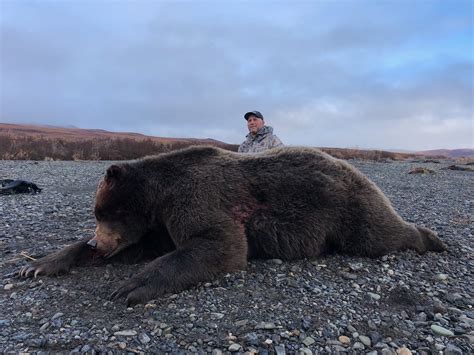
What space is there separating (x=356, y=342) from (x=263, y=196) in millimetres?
1867

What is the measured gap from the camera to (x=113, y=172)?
13.9 feet

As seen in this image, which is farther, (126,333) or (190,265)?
(190,265)

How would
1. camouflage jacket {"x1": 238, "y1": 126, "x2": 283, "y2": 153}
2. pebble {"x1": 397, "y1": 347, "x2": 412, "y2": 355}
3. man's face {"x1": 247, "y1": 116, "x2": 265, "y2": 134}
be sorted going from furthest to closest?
man's face {"x1": 247, "y1": 116, "x2": 265, "y2": 134} < camouflage jacket {"x1": 238, "y1": 126, "x2": 283, "y2": 153} < pebble {"x1": 397, "y1": 347, "x2": 412, "y2": 355}

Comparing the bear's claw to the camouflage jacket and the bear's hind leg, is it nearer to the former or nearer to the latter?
the bear's hind leg

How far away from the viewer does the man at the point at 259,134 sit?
7.96m

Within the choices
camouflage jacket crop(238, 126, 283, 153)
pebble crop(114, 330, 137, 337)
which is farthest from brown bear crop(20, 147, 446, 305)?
camouflage jacket crop(238, 126, 283, 153)

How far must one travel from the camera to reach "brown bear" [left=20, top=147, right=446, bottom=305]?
→ 4113 millimetres

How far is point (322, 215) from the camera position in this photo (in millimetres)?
4438

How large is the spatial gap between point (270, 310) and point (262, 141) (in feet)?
16.2

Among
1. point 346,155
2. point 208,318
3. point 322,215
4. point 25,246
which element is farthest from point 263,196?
point 346,155

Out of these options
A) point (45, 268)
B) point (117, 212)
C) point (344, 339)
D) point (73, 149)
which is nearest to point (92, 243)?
point (117, 212)

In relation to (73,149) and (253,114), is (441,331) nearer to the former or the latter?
(253,114)

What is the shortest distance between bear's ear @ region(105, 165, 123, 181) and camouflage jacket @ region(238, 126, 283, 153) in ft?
13.1

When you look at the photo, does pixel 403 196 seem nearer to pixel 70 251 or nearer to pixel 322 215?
pixel 322 215
